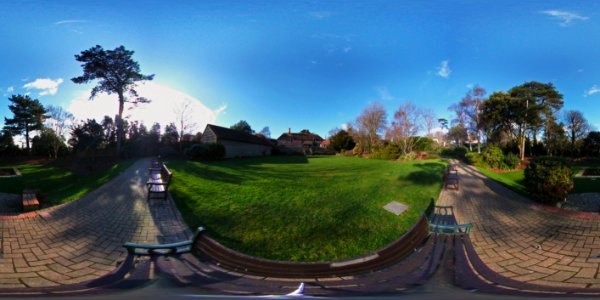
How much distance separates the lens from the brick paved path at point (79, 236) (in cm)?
316

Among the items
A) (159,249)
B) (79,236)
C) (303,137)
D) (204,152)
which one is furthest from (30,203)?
(303,137)

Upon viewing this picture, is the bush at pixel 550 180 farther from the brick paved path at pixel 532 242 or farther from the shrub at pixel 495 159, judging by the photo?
the shrub at pixel 495 159

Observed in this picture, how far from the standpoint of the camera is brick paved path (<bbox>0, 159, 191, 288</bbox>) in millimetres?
3158

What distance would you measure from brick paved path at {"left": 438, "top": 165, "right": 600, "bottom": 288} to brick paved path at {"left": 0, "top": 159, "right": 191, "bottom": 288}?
18.0ft

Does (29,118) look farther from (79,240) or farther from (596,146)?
(596,146)

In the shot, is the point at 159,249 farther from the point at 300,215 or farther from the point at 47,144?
the point at 47,144

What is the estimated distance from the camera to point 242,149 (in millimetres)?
28281

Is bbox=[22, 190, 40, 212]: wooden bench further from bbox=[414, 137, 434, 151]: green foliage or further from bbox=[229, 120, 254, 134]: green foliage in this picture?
bbox=[229, 120, 254, 134]: green foliage

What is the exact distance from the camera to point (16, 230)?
445 centimetres

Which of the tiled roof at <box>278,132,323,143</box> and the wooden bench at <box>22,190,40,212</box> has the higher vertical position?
the tiled roof at <box>278,132,323,143</box>

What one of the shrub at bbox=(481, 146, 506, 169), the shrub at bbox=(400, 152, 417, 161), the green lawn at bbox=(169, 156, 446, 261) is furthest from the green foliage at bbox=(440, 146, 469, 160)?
the green lawn at bbox=(169, 156, 446, 261)

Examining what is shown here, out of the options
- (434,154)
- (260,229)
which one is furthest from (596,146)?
(260,229)

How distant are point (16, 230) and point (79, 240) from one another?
5.25 feet

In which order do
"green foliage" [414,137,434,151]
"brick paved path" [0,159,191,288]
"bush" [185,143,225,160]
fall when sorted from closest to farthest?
"brick paved path" [0,159,191,288], "bush" [185,143,225,160], "green foliage" [414,137,434,151]
